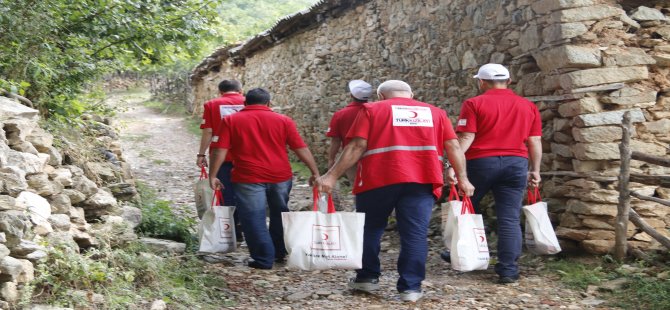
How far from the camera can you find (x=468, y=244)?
3973mm

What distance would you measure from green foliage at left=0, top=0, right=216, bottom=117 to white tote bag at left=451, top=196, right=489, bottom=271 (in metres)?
3.04

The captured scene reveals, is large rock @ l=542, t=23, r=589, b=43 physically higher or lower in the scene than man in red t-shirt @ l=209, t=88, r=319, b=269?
higher

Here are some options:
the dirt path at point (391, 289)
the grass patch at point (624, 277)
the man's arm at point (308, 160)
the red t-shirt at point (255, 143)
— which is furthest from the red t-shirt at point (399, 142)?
the grass patch at point (624, 277)

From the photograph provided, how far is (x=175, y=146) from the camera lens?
14305mm

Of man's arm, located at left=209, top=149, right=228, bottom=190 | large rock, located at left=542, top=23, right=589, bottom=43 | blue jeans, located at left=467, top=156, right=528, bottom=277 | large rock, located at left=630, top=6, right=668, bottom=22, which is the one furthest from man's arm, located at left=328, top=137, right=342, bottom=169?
large rock, located at left=630, top=6, right=668, bottom=22

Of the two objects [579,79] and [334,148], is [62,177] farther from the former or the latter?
[579,79]

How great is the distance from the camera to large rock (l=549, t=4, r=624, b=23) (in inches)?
191

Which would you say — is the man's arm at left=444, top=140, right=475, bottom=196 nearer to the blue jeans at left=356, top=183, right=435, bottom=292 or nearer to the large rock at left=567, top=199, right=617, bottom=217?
the blue jeans at left=356, top=183, right=435, bottom=292

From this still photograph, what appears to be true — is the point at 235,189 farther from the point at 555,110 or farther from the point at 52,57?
the point at 555,110

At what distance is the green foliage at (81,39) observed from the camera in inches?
192

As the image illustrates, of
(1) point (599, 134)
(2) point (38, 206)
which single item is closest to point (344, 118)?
(1) point (599, 134)

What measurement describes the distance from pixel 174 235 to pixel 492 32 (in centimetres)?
335

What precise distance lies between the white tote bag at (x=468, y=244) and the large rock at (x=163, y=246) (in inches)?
81.4

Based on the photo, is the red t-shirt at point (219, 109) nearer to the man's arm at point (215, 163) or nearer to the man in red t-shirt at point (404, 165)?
the man's arm at point (215, 163)
